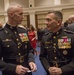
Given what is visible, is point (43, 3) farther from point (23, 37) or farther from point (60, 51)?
point (60, 51)

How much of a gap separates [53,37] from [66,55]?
31 centimetres

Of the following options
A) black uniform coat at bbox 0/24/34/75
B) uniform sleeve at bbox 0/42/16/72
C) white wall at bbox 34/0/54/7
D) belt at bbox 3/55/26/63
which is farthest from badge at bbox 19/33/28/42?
white wall at bbox 34/0/54/7

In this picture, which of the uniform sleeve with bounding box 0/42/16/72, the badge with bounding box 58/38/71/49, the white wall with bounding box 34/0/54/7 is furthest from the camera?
the white wall with bounding box 34/0/54/7

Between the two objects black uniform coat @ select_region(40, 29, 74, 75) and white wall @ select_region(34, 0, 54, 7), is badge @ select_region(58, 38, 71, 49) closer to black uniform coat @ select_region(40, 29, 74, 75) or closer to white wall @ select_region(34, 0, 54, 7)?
black uniform coat @ select_region(40, 29, 74, 75)

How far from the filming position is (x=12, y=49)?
9.20 ft

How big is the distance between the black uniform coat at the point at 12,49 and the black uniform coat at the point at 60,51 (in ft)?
0.88

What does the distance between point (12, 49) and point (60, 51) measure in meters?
0.64

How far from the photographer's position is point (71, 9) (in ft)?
52.7

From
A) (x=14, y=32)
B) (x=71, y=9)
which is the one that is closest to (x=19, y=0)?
(x=71, y=9)

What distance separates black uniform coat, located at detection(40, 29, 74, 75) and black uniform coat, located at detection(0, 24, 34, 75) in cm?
27

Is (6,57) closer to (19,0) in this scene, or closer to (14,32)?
(14,32)

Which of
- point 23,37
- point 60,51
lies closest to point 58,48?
point 60,51

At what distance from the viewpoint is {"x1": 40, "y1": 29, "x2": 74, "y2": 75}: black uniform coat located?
273 cm

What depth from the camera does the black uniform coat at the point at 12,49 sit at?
110 inches
